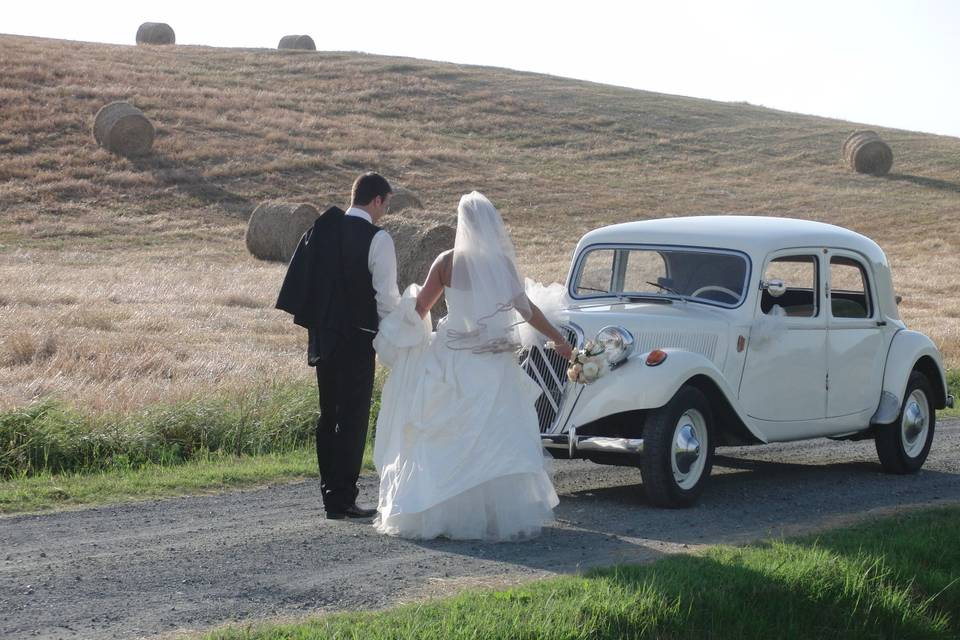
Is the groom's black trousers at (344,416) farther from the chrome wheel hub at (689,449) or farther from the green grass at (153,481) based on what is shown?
the chrome wheel hub at (689,449)

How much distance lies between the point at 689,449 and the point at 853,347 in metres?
2.18

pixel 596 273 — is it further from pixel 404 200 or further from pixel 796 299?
pixel 404 200

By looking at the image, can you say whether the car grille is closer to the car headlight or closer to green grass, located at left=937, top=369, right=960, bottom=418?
the car headlight

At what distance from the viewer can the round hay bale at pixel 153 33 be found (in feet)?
212

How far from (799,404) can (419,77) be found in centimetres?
4929

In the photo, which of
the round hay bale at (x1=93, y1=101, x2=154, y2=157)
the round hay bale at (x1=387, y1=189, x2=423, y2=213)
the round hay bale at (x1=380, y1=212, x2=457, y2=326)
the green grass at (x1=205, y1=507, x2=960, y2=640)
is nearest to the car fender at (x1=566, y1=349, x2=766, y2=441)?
the green grass at (x1=205, y1=507, x2=960, y2=640)

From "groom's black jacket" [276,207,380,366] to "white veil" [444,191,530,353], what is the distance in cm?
49

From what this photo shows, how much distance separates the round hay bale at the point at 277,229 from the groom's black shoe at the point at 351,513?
17907mm

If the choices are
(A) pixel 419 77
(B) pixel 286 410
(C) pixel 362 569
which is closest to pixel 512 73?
(A) pixel 419 77

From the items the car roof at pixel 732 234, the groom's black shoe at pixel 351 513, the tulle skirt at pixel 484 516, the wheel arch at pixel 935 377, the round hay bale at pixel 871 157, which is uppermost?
the round hay bale at pixel 871 157

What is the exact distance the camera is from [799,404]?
28.1 feet

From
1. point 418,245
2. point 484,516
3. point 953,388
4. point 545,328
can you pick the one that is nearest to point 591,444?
point 545,328

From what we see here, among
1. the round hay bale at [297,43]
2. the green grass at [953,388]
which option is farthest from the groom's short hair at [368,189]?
the round hay bale at [297,43]

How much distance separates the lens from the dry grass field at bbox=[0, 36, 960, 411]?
555 inches
